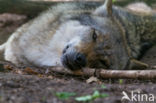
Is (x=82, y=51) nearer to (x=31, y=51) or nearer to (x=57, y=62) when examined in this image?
(x=57, y=62)

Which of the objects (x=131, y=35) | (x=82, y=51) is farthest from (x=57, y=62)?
(x=131, y=35)

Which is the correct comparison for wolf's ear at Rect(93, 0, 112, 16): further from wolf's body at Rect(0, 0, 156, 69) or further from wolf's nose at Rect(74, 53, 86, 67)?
wolf's nose at Rect(74, 53, 86, 67)

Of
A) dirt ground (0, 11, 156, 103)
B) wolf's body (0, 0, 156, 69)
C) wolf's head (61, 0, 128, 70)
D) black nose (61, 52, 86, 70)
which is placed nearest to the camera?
dirt ground (0, 11, 156, 103)

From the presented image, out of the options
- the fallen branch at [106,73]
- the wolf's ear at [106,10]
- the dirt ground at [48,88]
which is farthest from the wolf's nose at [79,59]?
the wolf's ear at [106,10]

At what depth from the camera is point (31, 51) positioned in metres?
4.56

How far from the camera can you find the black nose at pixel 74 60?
3.64m

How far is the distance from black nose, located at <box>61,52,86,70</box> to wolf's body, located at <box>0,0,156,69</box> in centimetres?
2

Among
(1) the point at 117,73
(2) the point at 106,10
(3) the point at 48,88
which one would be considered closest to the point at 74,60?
(1) the point at 117,73

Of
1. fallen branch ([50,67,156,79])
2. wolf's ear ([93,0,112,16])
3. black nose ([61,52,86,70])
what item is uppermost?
wolf's ear ([93,0,112,16])

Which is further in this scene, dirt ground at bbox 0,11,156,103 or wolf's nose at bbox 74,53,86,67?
wolf's nose at bbox 74,53,86,67

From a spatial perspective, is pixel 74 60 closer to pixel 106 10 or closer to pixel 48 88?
pixel 48 88

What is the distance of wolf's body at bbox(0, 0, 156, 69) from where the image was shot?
3.97 metres

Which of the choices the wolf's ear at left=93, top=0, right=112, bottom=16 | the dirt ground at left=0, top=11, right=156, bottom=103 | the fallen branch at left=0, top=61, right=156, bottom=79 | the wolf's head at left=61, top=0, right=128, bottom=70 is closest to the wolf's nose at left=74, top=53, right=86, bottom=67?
the wolf's head at left=61, top=0, right=128, bottom=70

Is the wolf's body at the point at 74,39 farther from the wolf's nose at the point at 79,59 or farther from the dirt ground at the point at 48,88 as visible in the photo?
the dirt ground at the point at 48,88
